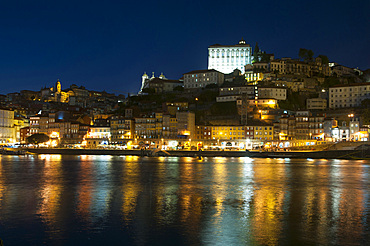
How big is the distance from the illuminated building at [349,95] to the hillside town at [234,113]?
0.51 feet

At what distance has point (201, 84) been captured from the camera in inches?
3196

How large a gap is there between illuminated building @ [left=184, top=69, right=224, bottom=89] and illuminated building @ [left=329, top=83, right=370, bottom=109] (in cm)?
2258

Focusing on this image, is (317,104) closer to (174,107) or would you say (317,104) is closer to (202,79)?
(202,79)

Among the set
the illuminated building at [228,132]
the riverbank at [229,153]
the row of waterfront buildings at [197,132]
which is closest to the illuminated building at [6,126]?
the row of waterfront buildings at [197,132]

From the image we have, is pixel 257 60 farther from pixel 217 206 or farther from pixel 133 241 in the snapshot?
pixel 133 241

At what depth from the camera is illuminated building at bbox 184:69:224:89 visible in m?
80.6

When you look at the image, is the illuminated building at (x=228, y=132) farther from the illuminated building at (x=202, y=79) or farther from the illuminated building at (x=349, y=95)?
the illuminated building at (x=202, y=79)

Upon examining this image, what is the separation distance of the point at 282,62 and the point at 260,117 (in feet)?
69.8

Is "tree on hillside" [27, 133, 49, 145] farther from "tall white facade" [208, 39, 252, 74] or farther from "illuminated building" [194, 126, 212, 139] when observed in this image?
"tall white facade" [208, 39, 252, 74]

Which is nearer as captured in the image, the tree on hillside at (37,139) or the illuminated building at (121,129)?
the tree on hillside at (37,139)

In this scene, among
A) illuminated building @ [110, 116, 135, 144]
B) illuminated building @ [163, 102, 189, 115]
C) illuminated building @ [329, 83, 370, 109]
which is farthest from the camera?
illuminated building @ [163, 102, 189, 115]

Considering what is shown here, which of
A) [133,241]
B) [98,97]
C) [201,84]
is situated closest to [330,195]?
[133,241]

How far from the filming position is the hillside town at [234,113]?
60906mm

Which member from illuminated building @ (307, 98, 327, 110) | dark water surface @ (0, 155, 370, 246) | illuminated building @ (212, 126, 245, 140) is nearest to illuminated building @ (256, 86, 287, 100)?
illuminated building @ (307, 98, 327, 110)
